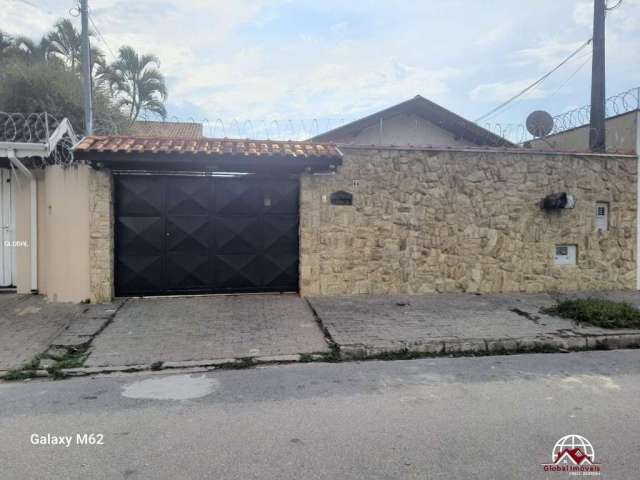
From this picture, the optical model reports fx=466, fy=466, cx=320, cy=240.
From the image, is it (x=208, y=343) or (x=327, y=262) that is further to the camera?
(x=327, y=262)

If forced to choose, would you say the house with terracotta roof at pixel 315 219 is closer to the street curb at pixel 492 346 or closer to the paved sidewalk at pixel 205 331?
the paved sidewalk at pixel 205 331

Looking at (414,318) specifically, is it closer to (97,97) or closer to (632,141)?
(632,141)

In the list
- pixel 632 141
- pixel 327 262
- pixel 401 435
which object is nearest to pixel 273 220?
pixel 327 262

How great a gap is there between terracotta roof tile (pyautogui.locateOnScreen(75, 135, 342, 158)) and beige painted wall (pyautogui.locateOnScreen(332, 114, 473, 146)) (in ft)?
24.5

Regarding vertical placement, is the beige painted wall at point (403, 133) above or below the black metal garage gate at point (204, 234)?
above

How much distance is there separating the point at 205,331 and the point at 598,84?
10.4 meters

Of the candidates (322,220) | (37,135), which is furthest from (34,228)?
(322,220)

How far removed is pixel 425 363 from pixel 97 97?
18326mm

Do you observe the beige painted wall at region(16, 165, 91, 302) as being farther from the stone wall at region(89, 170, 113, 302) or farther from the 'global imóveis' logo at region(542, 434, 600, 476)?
the 'global imóveis' logo at region(542, 434, 600, 476)

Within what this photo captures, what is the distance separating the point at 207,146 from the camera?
28.6ft

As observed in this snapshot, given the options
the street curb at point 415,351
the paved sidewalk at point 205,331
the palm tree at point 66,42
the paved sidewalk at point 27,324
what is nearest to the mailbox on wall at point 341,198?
the paved sidewalk at point 205,331

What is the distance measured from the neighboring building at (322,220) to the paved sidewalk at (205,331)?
2.37 feet

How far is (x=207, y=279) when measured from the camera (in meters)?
9.00

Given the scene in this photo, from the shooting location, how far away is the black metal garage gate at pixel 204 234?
8750 mm
